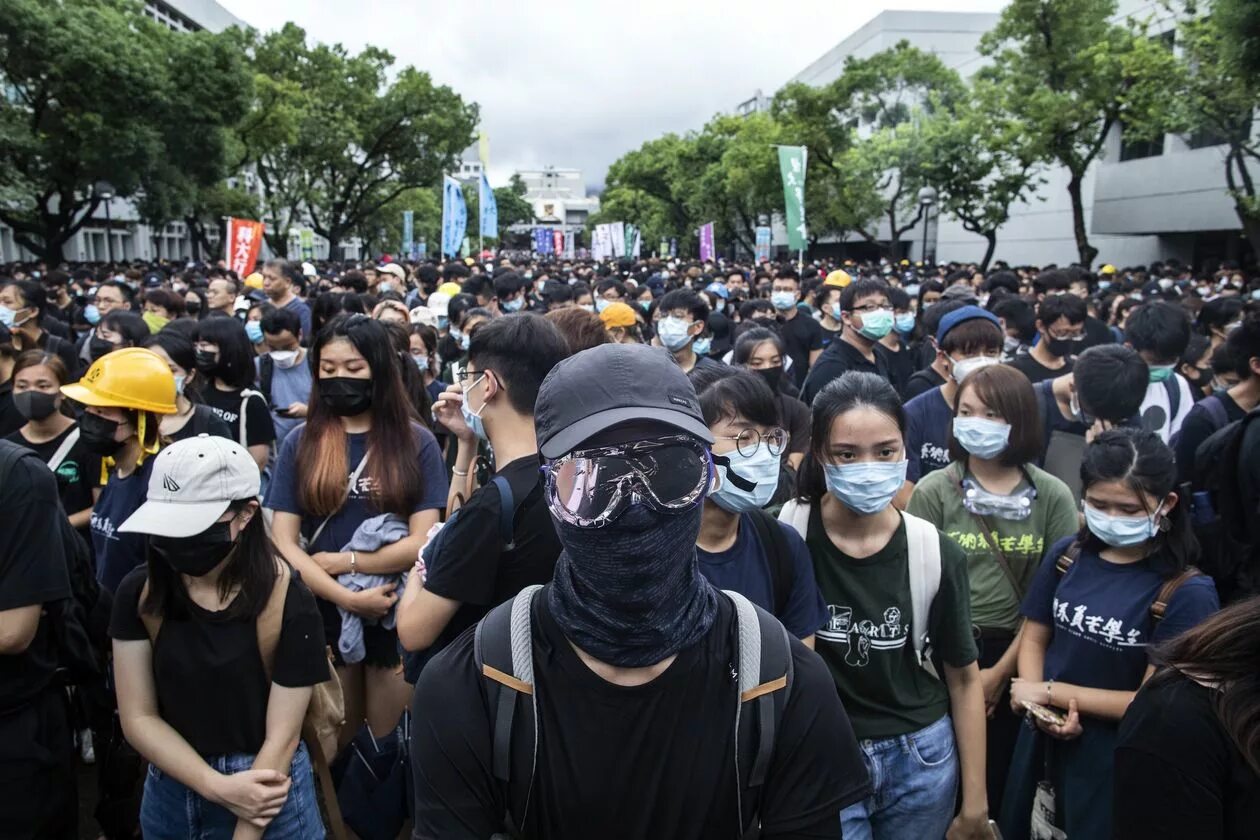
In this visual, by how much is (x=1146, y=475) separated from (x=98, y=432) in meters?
3.76

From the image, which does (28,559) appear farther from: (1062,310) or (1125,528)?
(1062,310)

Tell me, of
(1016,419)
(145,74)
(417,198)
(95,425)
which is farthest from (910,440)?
(417,198)

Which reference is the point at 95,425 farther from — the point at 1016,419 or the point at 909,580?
the point at 1016,419

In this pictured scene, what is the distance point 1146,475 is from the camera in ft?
9.11

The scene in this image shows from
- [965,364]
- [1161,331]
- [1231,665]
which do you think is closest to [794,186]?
[1161,331]

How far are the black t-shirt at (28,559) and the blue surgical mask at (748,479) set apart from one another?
6.48 ft

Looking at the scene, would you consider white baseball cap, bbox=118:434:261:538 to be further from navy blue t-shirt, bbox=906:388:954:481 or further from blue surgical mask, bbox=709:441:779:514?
navy blue t-shirt, bbox=906:388:954:481

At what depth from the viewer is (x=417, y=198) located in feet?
202

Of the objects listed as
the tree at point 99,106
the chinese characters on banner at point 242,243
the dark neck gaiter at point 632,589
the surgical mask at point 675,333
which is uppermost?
the tree at point 99,106

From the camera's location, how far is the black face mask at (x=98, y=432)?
3.45 meters

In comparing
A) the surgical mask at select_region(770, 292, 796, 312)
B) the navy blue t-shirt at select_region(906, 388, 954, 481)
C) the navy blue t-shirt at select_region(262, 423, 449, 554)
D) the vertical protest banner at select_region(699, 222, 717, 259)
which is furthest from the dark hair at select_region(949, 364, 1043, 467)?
the vertical protest banner at select_region(699, 222, 717, 259)

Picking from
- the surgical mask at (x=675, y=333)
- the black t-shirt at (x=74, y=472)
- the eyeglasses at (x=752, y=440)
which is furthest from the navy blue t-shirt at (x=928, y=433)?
the black t-shirt at (x=74, y=472)

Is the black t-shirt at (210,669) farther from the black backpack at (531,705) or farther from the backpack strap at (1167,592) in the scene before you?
the backpack strap at (1167,592)

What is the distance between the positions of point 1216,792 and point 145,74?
25.7 m
